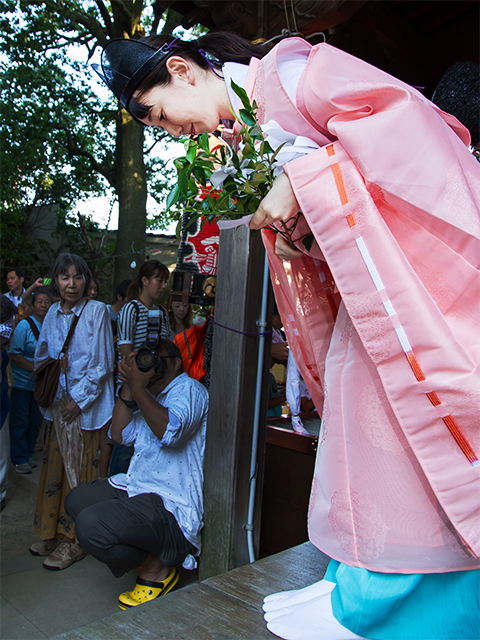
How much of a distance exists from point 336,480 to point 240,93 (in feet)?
2.97

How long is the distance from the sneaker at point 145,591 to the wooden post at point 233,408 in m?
0.17

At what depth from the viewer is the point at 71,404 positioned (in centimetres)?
327

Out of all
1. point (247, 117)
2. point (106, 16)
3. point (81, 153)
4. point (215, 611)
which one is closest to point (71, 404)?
point (215, 611)

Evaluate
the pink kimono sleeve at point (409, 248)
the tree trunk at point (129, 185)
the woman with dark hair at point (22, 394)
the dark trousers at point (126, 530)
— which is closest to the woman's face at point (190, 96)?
the pink kimono sleeve at point (409, 248)

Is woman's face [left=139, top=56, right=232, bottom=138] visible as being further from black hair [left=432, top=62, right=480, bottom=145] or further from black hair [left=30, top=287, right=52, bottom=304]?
black hair [left=30, top=287, right=52, bottom=304]

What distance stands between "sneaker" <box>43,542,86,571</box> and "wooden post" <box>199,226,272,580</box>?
3.67 ft

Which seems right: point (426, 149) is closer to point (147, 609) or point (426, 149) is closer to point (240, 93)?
point (240, 93)

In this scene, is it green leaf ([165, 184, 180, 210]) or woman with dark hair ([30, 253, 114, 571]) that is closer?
green leaf ([165, 184, 180, 210])

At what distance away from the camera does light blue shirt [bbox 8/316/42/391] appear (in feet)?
15.8

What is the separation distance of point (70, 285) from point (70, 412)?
883 mm

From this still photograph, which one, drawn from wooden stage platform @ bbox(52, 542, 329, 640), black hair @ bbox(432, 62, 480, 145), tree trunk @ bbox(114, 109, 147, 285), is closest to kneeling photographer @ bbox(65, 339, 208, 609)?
wooden stage platform @ bbox(52, 542, 329, 640)

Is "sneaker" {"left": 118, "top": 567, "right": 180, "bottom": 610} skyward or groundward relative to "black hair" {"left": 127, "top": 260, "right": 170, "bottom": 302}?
groundward

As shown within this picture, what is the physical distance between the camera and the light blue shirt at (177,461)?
2469 mm

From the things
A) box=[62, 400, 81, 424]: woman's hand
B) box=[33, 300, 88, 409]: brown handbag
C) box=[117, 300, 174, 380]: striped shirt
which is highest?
box=[117, 300, 174, 380]: striped shirt
